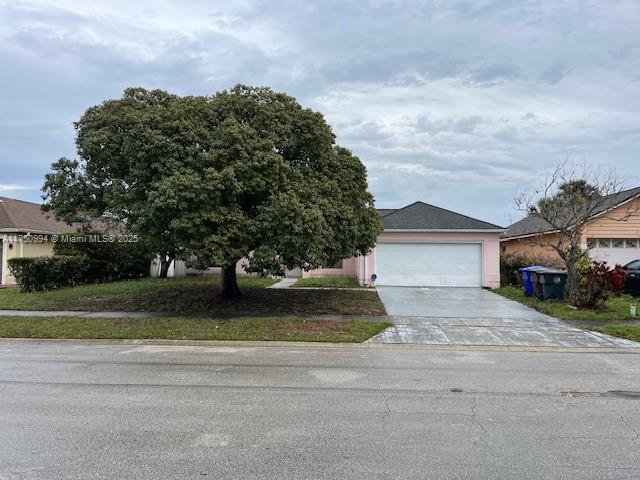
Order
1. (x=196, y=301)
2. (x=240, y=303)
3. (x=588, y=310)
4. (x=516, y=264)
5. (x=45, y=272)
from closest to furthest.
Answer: (x=588, y=310) → (x=240, y=303) → (x=196, y=301) → (x=45, y=272) → (x=516, y=264)

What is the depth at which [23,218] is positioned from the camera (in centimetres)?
2683

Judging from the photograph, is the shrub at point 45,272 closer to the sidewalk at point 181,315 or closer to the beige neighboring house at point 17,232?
the beige neighboring house at point 17,232

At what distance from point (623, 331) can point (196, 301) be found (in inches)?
461

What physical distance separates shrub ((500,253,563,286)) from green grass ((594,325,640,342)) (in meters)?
9.76

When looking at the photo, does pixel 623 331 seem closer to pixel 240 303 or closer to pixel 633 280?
pixel 633 280

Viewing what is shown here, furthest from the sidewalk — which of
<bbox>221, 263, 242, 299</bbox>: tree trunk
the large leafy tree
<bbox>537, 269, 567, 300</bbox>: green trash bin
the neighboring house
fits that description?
the neighboring house

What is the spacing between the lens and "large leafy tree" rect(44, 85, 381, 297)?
12.1 meters

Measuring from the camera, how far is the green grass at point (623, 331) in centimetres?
1130

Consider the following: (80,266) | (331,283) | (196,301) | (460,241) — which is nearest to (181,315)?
(196,301)

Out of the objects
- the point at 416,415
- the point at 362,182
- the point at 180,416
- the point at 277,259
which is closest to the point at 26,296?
the point at 277,259

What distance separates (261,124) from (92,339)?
665 centimetres

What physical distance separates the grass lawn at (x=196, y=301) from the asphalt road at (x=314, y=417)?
17.5 feet

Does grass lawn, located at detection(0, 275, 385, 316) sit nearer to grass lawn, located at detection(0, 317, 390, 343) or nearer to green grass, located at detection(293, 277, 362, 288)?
grass lawn, located at detection(0, 317, 390, 343)

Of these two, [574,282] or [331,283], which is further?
[331,283]
